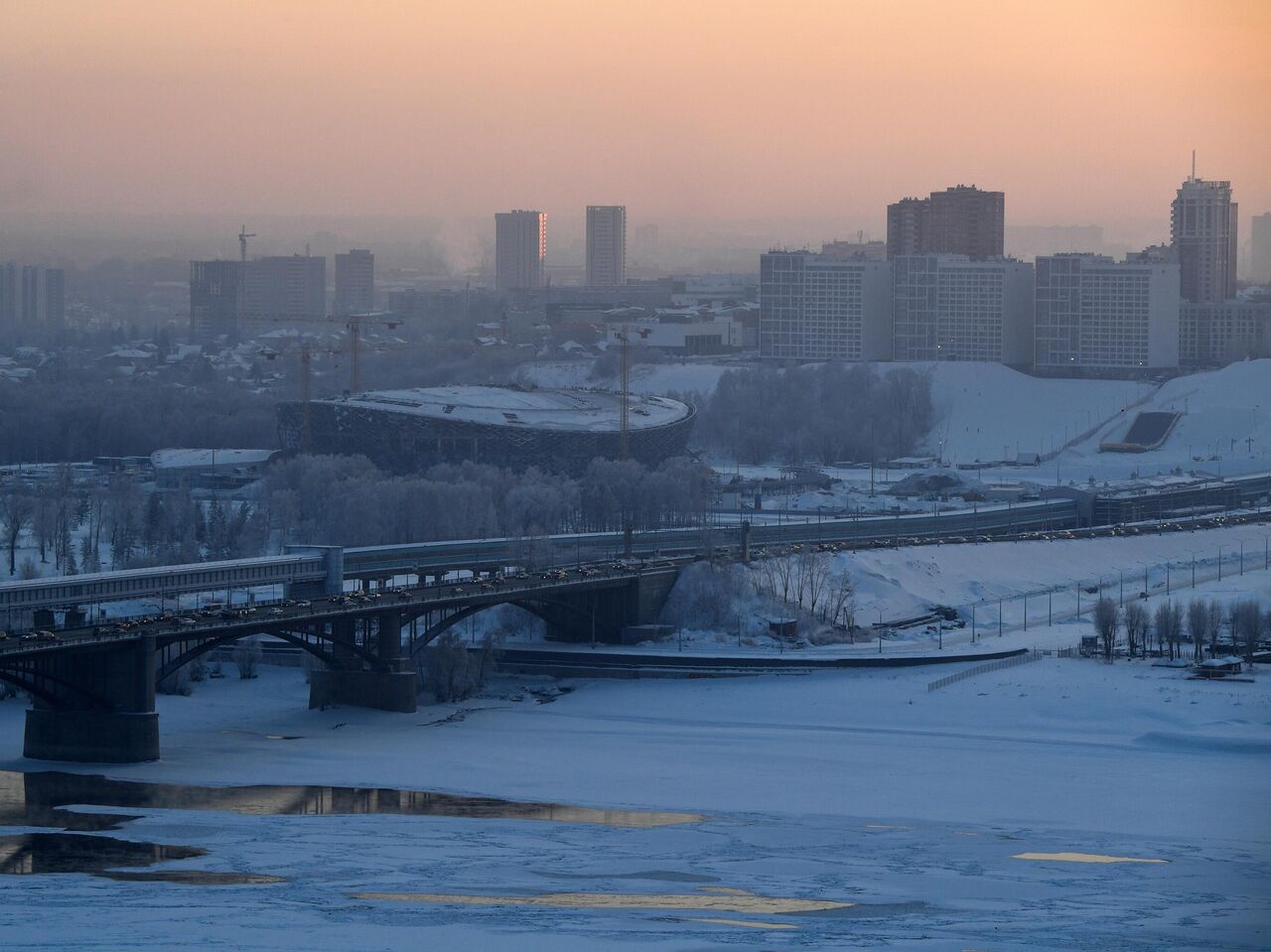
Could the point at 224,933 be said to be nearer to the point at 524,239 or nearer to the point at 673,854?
the point at 673,854

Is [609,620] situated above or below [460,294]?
below

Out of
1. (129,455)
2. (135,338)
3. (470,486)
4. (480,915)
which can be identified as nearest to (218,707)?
(480,915)

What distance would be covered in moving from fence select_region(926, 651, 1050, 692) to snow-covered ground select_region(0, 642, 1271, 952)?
235mm

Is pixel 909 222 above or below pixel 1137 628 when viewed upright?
above

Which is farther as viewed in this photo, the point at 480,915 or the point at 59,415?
the point at 59,415

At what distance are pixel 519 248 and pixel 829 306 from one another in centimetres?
7932

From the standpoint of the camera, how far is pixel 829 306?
92688 millimetres

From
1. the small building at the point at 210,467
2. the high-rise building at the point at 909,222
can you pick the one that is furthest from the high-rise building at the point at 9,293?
the small building at the point at 210,467

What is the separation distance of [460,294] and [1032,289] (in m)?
62.6

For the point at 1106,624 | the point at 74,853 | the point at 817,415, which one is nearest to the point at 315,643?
the point at 74,853

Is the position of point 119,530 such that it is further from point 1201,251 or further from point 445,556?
point 1201,251

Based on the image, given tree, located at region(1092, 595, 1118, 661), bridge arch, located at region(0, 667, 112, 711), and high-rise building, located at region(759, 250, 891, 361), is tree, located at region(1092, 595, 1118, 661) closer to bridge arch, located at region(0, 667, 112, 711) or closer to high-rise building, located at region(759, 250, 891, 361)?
bridge arch, located at region(0, 667, 112, 711)

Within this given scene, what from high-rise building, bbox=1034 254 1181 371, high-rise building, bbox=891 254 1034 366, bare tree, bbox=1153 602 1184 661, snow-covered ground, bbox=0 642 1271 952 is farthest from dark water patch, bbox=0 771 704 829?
high-rise building, bbox=891 254 1034 366

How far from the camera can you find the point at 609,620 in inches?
1342
